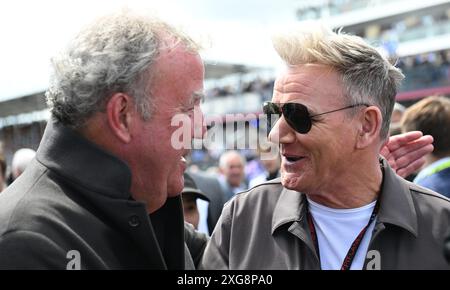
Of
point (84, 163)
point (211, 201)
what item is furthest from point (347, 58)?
point (211, 201)

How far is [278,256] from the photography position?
2.22 m

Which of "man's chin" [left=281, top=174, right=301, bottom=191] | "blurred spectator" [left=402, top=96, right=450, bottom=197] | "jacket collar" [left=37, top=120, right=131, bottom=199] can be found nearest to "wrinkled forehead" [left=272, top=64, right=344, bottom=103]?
"man's chin" [left=281, top=174, right=301, bottom=191]

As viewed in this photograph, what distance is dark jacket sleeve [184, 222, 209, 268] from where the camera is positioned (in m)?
2.48

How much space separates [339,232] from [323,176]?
10.6 inches

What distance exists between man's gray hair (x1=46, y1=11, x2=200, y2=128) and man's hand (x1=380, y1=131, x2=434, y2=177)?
1559 mm

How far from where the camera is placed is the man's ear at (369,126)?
2436 mm

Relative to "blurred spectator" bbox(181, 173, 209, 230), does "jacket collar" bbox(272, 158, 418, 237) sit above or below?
above

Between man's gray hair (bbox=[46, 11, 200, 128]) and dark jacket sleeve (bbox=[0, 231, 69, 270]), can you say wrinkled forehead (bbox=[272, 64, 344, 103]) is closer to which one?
man's gray hair (bbox=[46, 11, 200, 128])

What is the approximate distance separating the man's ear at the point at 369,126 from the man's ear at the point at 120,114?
1.14m

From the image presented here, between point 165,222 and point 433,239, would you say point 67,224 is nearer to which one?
point 165,222

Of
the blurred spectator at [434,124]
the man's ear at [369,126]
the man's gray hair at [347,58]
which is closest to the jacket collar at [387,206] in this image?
the man's ear at [369,126]

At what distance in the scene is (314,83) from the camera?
2.37 metres

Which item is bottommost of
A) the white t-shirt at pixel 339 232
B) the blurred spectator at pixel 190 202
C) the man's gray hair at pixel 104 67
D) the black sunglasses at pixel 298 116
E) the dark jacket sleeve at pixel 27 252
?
the blurred spectator at pixel 190 202

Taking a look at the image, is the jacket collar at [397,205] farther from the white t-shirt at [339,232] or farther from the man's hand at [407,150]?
the man's hand at [407,150]
